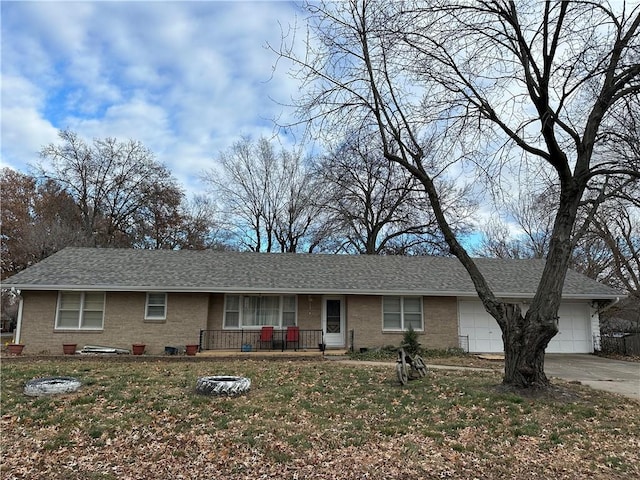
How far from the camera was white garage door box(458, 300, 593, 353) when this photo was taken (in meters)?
17.8

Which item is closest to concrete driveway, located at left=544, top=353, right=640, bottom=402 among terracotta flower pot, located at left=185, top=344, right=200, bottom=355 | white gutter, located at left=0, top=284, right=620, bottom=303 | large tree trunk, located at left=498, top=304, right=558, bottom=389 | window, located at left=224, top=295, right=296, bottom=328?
large tree trunk, located at left=498, top=304, right=558, bottom=389

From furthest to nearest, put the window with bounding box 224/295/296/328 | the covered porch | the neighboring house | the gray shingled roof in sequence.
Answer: the window with bounding box 224/295/296/328
the covered porch
the gray shingled roof
the neighboring house

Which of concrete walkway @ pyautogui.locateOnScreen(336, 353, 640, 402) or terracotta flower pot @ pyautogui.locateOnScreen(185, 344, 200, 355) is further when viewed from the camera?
terracotta flower pot @ pyautogui.locateOnScreen(185, 344, 200, 355)

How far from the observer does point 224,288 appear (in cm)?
1653

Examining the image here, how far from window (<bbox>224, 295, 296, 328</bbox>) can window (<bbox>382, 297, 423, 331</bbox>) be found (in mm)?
3735

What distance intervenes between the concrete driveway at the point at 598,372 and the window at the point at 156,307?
13.1 m

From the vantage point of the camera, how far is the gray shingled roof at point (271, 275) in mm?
16453

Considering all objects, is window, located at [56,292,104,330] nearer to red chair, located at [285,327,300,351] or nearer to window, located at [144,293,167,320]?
window, located at [144,293,167,320]

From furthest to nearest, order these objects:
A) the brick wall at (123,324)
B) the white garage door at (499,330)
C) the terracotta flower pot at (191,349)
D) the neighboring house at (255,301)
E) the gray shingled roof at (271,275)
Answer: the white garage door at (499,330)
the gray shingled roof at (271,275)
the neighboring house at (255,301)
the brick wall at (123,324)
the terracotta flower pot at (191,349)

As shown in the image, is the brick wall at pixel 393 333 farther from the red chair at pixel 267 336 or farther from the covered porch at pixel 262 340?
the red chair at pixel 267 336

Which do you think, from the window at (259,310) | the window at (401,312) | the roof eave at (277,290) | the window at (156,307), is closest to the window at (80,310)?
the roof eave at (277,290)

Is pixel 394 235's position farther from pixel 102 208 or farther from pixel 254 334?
pixel 102 208

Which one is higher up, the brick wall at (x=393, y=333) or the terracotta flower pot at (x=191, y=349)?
the brick wall at (x=393, y=333)

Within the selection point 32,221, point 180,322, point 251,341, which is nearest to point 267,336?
point 251,341
